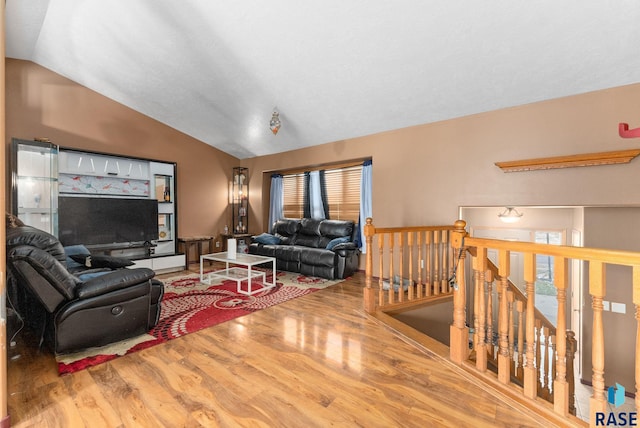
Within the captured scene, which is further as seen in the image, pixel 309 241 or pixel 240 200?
pixel 240 200

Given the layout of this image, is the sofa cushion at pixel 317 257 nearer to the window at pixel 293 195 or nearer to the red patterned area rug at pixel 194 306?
the red patterned area rug at pixel 194 306

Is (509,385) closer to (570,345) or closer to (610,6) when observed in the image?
(570,345)

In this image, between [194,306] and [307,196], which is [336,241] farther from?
[194,306]

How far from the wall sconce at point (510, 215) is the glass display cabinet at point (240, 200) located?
17.8ft

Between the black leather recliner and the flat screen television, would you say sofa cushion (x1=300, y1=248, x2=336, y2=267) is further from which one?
the flat screen television

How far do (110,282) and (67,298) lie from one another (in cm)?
27

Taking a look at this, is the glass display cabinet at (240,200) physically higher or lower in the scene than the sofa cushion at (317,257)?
higher

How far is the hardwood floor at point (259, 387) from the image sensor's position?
1569 millimetres

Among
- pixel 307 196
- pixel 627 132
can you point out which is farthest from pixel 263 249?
pixel 627 132

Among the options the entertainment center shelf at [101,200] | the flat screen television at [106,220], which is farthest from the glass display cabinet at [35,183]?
the flat screen television at [106,220]

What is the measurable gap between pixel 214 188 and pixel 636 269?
6500mm

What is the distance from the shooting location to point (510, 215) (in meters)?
4.96

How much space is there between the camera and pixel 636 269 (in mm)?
1259

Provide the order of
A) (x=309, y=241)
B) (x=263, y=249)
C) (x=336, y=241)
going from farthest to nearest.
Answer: (x=309, y=241) < (x=263, y=249) < (x=336, y=241)
